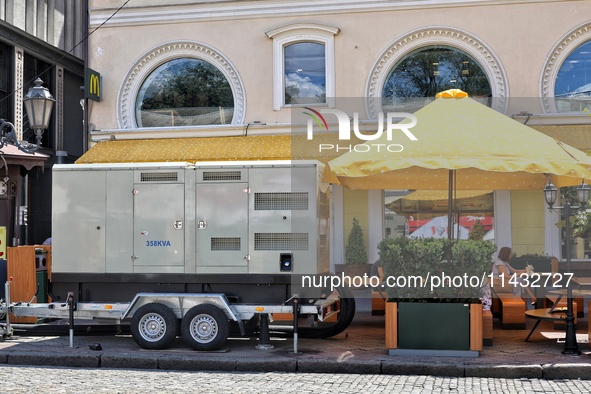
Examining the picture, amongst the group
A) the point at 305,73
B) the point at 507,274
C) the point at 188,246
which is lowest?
the point at 507,274

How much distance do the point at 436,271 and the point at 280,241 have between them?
2.17 m

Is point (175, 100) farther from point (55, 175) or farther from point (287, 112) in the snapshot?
point (55, 175)

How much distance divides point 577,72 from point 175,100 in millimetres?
9185

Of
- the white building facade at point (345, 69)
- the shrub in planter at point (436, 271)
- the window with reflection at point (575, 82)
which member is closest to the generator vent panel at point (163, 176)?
the shrub in planter at point (436, 271)

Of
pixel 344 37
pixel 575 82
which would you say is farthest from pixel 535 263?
pixel 344 37

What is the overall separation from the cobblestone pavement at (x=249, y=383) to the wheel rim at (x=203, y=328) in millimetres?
1003

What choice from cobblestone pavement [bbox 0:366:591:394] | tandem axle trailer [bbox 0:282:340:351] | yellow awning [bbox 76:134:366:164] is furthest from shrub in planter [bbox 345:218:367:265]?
cobblestone pavement [bbox 0:366:591:394]

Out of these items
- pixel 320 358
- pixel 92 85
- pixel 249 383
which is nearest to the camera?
pixel 249 383

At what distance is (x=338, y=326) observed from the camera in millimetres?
12812

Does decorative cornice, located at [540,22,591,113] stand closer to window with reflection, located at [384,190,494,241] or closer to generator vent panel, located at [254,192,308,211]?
window with reflection, located at [384,190,494,241]

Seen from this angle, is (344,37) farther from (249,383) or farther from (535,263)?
(249,383)

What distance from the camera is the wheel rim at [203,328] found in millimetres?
11484

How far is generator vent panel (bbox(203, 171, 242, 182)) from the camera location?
1191cm

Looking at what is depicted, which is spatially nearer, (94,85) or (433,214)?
(433,214)
